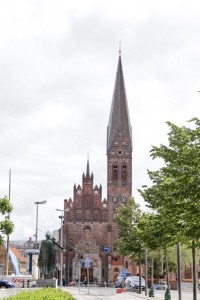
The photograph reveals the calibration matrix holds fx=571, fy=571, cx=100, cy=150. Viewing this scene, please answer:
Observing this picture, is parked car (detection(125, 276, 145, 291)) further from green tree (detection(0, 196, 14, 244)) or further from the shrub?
the shrub

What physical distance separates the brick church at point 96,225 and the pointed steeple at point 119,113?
5596mm

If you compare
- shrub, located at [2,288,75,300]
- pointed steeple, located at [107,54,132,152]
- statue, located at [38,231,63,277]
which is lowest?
shrub, located at [2,288,75,300]

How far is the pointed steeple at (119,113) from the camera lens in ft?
440

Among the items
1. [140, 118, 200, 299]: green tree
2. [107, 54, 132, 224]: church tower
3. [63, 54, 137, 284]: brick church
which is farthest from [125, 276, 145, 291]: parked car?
[107, 54, 132, 224]: church tower

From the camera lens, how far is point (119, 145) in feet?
440

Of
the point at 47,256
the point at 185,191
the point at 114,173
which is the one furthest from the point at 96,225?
the point at 185,191

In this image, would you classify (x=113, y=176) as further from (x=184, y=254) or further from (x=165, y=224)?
(x=165, y=224)

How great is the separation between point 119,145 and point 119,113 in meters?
7.51

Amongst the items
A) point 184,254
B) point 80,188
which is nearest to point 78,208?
point 80,188

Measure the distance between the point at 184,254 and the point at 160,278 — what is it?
585 inches

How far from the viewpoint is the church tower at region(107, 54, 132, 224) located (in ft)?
427

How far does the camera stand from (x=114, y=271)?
412 feet

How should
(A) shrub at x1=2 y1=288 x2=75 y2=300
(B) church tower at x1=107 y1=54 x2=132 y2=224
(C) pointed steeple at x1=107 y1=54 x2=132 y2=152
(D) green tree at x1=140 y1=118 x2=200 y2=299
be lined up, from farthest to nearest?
(C) pointed steeple at x1=107 y1=54 x2=132 y2=152, (B) church tower at x1=107 y1=54 x2=132 y2=224, (D) green tree at x1=140 y1=118 x2=200 y2=299, (A) shrub at x1=2 y1=288 x2=75 y2=300

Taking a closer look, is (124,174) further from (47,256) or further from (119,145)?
(47,256)
